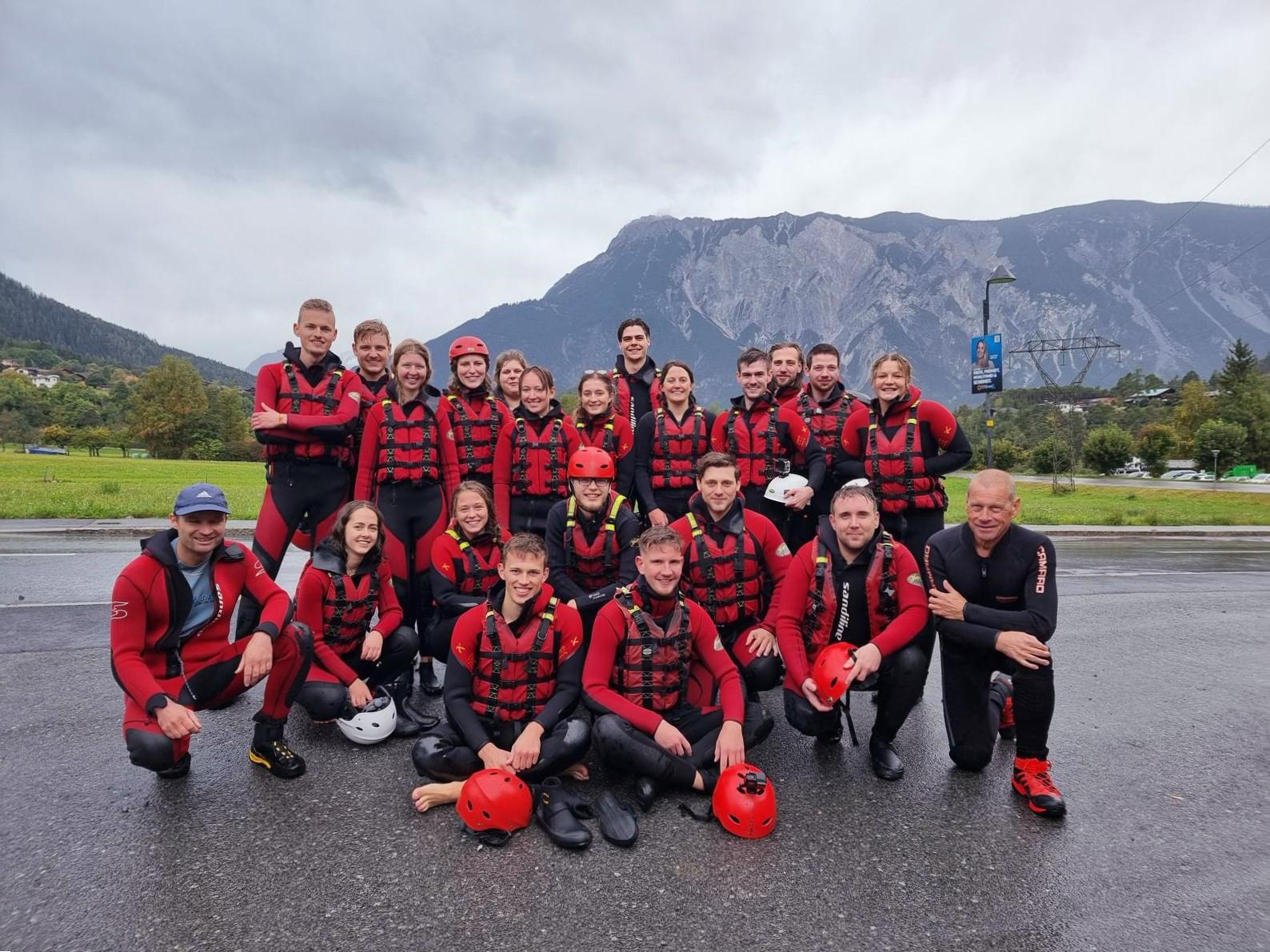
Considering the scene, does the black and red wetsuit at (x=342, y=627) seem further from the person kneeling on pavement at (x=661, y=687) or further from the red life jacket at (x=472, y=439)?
the person kneeling on pavement at (x=661, y=687)

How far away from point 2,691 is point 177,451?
83.9m

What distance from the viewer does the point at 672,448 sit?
6035 millimetres

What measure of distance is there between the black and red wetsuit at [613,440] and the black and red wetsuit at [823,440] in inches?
60.5

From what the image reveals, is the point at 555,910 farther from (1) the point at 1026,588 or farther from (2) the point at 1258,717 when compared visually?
(2) the point at 1258,717

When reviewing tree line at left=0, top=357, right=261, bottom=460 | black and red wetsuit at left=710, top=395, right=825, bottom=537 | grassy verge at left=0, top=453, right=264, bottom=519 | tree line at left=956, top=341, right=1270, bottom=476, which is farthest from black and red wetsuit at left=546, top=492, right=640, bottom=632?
tree line at left=0, top=357, right=261, bottom=460

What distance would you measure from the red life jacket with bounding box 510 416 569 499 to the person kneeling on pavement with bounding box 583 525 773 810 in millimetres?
1776

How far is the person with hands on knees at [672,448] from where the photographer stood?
6012 millimetres

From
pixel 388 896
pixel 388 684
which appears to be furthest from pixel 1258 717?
pixel 388 684

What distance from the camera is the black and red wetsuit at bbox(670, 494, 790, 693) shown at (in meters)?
4.77

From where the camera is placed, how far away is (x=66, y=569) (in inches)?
388

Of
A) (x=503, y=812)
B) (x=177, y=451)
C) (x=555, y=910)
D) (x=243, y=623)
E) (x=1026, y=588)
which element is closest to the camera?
(x=555, y=910)

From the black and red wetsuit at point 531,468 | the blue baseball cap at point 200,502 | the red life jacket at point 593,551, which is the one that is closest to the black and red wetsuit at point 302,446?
the black and red wetsuit at point 531,468

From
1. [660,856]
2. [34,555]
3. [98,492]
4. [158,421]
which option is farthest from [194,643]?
[158,421]

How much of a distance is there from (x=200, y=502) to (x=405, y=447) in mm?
1985
